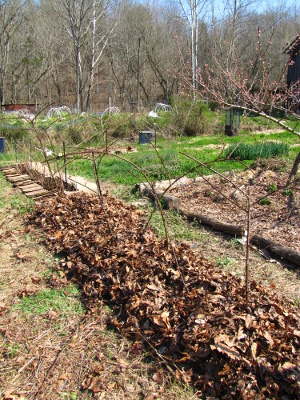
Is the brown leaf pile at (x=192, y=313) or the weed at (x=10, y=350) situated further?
the weed at (x=10, y=350)

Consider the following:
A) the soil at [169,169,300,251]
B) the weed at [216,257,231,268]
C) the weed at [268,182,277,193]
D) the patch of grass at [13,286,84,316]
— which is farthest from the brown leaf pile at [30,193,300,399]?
the weed at [268,182,277,193]

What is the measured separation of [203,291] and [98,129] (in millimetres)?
9904

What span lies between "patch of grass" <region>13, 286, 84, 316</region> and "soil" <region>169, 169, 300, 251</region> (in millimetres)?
1641

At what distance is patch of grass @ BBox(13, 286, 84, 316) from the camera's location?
2.97 m

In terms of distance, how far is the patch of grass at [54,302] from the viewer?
2969 mm

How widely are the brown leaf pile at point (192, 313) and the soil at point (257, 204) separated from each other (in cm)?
94

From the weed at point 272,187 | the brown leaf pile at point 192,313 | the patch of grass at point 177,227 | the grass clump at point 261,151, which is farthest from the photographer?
→ the grass clump at point 261,151

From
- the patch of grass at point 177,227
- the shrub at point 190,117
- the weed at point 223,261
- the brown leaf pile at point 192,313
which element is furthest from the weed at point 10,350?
the shrub at point 190,117

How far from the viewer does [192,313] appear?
2.59 meters

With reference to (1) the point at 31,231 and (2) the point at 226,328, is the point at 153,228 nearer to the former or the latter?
(1) the point at 31,231

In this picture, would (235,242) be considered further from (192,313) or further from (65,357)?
(65,357)

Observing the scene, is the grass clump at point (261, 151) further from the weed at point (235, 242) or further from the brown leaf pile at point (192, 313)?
the brown leaf pile at point (192, 313)

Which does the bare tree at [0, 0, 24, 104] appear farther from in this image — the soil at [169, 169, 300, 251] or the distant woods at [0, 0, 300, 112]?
the soil at [169, 169, 300, 251]

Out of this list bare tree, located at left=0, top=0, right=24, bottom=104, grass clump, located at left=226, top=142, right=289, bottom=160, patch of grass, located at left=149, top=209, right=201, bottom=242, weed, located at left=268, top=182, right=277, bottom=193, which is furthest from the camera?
bare tree, located at left=0, top=0, right=24, bottom=104
